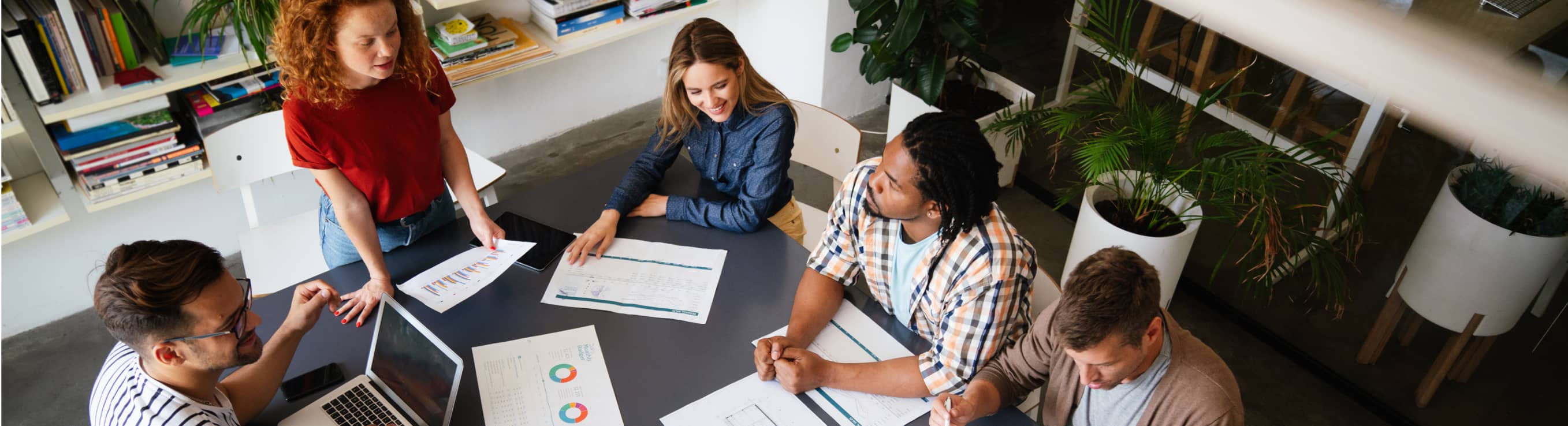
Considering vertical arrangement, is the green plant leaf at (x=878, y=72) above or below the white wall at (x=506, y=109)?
above

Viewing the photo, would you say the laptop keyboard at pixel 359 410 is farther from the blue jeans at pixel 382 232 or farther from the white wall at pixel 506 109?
the white wall at pixel 506 109

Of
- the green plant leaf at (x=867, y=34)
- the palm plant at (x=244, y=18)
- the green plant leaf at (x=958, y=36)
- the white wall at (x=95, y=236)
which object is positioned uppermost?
the palm plant at (x=244, y=18)

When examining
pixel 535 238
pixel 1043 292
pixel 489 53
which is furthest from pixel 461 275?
pixel 489 53

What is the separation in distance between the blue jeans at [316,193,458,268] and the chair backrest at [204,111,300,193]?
1.33 feet

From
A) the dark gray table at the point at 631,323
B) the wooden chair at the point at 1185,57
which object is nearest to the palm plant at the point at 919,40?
the wooden chair at the point at 1185,57

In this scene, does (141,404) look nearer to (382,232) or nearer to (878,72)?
(382,232)

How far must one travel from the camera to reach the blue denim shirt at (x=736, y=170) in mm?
2164

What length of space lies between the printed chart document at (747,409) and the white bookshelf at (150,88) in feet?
6.08

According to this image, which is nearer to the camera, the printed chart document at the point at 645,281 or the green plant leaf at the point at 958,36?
the printed chart document at the point at 645,281

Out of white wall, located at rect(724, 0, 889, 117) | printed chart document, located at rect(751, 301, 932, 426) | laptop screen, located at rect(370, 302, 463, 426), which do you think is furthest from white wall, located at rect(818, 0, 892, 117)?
laptop screen, located at rect(370, 302, 463, 426)

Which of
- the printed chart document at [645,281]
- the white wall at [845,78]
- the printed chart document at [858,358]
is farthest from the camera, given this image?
the white wall at [845,78]

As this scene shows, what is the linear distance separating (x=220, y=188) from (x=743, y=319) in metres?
1.48

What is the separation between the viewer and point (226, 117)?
281cm

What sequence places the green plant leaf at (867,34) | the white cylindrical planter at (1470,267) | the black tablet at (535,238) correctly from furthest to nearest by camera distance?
the green plant leaf at (867,34), the white cylindrical planter at (1470,267), the black tablet at (535,238)
